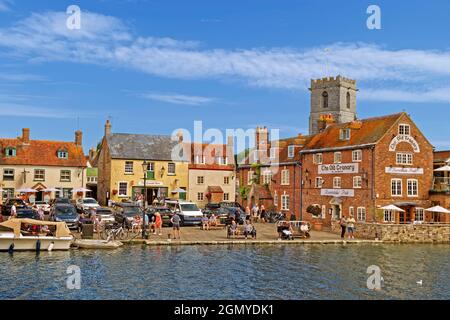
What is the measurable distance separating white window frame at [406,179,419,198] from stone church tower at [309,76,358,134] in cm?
5264

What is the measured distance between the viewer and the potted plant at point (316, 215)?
45.9 m

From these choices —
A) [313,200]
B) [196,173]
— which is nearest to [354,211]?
[313,200]

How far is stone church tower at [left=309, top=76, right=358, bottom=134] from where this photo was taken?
98312 millimetres

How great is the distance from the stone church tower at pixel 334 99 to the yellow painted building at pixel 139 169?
43037 millimetres

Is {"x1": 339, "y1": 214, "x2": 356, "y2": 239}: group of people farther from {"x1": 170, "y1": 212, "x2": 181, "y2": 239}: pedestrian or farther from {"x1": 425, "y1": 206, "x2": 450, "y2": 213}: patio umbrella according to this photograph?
{"x1": 170, "y1": 212, "x2": 181, "y2": 239}: pedestrian

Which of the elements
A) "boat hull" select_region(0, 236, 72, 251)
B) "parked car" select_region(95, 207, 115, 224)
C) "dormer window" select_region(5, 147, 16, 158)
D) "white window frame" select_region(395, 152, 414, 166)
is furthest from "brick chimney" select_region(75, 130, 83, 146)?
"white window frame" select_region(395, 152, 414, 166)

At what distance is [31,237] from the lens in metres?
29.0

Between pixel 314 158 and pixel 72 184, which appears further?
pixel 72 184

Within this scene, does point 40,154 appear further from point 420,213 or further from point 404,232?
point 420,213

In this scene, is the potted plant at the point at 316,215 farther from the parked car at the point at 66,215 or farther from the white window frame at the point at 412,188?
the parked car at the point at 66,215

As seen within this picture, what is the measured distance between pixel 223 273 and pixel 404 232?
2146 centimetres
